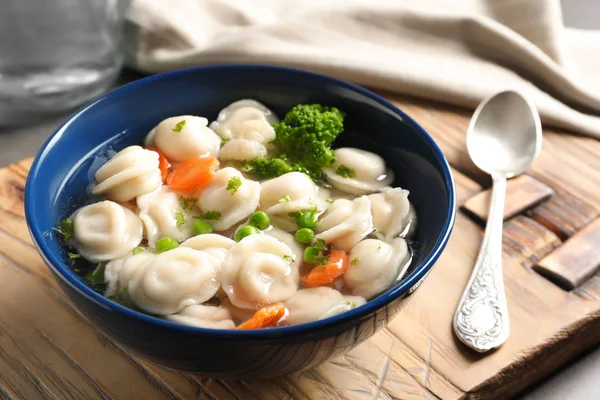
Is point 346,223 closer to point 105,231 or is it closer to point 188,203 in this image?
point 188,203

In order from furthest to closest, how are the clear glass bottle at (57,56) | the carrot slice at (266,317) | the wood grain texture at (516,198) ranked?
the clear glass bottle at (57,56) → the wood grain texture at (516,198) → the carrot slice at (266,317)

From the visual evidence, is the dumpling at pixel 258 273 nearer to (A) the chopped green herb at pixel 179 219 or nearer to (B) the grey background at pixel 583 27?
(A) the chopped green herb at pixel 179 219

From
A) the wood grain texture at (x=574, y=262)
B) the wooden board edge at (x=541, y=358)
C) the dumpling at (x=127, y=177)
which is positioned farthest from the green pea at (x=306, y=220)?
the wood grain texture at (x=574, y=262)

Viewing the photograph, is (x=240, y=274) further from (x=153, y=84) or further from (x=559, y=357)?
(x=559, y=357)

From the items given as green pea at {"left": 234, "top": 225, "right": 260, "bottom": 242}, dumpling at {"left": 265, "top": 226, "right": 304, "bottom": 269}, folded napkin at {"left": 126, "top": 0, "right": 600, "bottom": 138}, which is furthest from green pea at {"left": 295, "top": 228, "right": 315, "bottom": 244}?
folded napkin at {"left": 126, "top": 0, "right": 600, "bottom": 138}

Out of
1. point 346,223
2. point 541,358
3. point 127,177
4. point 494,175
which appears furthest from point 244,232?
point 494,175

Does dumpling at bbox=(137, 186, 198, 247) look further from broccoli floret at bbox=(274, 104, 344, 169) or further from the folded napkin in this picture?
the folded napkin
